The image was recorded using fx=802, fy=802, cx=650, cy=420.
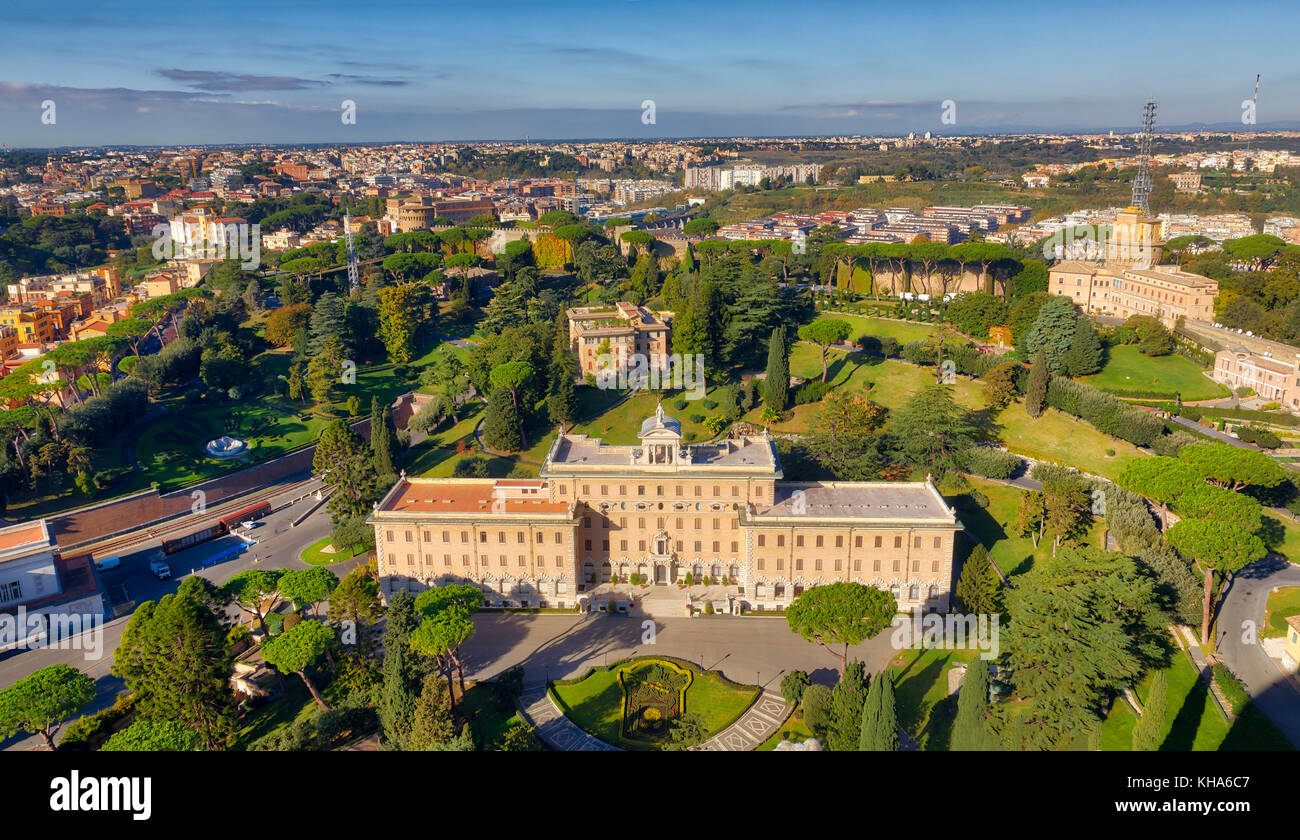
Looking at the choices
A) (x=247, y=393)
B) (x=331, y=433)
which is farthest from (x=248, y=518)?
(x=247, y=393)

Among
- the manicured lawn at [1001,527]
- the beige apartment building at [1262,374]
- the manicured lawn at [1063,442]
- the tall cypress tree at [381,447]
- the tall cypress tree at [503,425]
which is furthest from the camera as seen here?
the tall cypress tree at [503,425]

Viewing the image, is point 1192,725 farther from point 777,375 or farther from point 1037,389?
point 777,375

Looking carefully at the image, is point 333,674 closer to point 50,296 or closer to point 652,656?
point 652,656

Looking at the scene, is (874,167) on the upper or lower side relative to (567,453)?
upper

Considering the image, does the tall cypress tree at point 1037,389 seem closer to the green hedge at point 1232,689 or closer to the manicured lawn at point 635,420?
the manicured lawn at point 635,420

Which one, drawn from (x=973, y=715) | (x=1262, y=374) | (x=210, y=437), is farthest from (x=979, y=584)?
(x=210, y=437)

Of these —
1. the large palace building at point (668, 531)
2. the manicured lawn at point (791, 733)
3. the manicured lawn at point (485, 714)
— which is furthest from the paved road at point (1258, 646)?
the manicured lawn at point (485, 714)

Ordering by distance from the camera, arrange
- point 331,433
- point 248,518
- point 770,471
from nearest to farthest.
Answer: point 770,471 < point 331,433 < point 248,518
